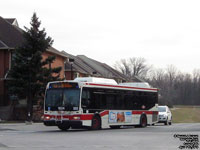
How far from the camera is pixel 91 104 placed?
2680 cm

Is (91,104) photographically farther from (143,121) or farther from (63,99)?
(143,121)

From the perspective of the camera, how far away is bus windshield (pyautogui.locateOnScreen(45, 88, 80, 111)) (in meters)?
25.9

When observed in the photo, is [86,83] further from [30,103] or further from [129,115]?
[30,103]

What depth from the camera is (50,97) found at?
26.8m

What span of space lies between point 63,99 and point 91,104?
1.70 metres

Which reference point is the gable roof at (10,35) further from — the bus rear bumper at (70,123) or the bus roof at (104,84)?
the bus rear bumper at (70,123)

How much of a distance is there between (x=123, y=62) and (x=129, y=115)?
111 m

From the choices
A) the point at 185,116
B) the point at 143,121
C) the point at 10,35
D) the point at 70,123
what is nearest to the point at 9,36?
the point at 10,35

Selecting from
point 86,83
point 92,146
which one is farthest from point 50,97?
point 92,146

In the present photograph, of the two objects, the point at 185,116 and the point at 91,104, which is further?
the point at 185,116

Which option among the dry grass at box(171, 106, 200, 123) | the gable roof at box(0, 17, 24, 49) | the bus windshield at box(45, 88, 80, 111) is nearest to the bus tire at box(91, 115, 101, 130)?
the bus windshield at box(45, 88, 80, 111)

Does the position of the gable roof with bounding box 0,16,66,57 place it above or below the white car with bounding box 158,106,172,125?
above

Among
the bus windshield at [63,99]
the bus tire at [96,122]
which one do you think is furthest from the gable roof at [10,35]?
the bus tire at [96,122]

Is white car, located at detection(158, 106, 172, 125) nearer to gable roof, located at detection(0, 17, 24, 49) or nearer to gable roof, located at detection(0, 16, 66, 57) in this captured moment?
gable roof, located at detection(0, 16, 66, 57)
